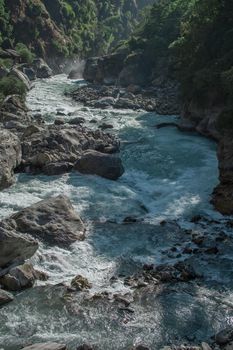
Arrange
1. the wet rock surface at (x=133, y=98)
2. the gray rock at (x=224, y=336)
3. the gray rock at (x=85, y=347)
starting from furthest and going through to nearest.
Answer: the wet rock surface at (x=133, y=98) < the gray rock at (x=224, y=336) < the gray rock at (x=85, y=347)

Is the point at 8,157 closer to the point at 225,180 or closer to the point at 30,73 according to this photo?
the point at 225,180

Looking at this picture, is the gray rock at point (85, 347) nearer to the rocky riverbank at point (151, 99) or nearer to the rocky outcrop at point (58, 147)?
the rocky riverbank at point (151, 99)

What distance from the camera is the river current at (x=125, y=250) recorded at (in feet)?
37.4

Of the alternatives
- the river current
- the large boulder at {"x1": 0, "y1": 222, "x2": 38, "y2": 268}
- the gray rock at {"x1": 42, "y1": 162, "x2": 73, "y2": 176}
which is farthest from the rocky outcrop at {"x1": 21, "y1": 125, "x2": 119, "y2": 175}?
the large boulder at {"x1": 0, "y1": 222, "x2": 38, "y2": 268}

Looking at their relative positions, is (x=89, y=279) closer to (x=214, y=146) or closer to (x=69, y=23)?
(x=214, y=146)

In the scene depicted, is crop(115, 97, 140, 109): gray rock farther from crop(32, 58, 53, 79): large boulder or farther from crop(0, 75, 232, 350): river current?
crop(32, 58, 53, 79): large boulder

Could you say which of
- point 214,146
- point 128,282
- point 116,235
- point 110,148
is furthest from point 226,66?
point 128,282

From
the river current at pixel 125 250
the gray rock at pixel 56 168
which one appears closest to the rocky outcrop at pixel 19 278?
the river current at pixel 125 250

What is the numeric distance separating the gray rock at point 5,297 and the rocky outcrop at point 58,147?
997 centimetres

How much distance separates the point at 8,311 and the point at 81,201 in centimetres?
779

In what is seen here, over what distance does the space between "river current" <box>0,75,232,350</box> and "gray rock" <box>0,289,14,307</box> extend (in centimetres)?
16

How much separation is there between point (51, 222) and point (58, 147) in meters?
8.46

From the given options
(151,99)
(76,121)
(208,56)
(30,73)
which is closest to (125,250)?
(76,121)

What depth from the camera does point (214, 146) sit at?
89.1 feet
